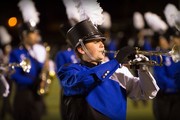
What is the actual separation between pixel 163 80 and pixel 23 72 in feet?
7.39

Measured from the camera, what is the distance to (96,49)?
14.8 ft

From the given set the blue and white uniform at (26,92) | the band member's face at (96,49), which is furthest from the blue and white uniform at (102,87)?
the blue and white uniform at (26,92)

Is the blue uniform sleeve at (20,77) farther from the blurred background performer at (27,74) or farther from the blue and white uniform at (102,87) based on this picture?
the blue and white uniform at (102,87)

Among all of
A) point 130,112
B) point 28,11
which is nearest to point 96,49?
point 28,11

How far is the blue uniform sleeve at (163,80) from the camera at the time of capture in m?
7.20

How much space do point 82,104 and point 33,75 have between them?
13.1 feet

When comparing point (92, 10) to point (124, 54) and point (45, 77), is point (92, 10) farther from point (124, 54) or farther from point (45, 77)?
point (45, 77)

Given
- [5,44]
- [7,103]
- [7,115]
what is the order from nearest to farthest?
[7,103], [7,115], [5,44]

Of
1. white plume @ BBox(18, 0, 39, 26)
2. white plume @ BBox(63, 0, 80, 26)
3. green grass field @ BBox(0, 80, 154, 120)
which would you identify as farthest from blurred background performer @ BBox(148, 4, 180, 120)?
green grass field @ BBox(0, 80, 154, 120)

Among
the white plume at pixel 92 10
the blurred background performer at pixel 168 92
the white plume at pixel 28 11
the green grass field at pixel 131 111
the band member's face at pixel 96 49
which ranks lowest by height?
the green grass field at pixel 131 111

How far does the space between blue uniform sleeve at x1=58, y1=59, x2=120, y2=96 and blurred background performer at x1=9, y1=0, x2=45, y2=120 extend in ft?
11.9

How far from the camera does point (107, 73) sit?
14.2 ft

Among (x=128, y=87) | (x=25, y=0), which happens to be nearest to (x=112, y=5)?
(x=25, y=0)

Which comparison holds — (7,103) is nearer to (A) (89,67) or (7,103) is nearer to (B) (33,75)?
(B) (33,75)
